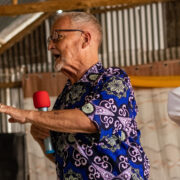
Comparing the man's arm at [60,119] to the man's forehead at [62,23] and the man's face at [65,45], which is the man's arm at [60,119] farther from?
the man's forehead at [62,23]

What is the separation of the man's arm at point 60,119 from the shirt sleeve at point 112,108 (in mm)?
29

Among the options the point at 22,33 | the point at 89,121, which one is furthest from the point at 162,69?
the point at 89,121

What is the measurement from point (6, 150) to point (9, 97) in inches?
71.6

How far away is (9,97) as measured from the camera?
7.71 m

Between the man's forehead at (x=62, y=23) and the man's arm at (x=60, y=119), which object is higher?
the man's forehead at (x=62, y=23)

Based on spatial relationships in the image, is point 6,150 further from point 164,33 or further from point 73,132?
point 73,132

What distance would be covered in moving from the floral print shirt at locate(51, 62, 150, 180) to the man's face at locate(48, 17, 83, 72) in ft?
0.54

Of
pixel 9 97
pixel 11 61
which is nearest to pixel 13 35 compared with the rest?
pixel 11 61

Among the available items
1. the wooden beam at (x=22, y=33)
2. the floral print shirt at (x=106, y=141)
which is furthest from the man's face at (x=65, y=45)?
the wooden beam at (x=22, y=33)

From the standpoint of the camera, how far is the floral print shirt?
1.73 m

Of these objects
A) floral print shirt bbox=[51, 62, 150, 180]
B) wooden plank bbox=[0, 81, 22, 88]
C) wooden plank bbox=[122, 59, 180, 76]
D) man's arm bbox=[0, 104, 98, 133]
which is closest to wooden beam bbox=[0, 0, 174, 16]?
wooden plank bbox=[122, 59, 180, 76]

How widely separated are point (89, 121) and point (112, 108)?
0.12 meters

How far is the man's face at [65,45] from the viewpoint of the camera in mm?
1953

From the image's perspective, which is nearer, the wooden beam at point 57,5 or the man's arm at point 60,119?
the man's arm at point 60,119
